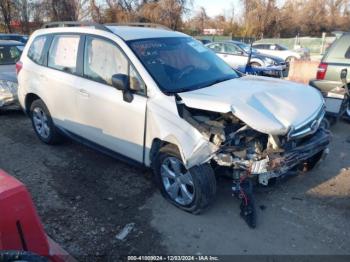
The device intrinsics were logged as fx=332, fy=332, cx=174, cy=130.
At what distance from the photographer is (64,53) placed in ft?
15.6

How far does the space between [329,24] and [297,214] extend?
46472 mm

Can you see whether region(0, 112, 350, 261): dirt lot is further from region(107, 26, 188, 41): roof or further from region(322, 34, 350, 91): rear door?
region(322, 34, 350, 91): rear door

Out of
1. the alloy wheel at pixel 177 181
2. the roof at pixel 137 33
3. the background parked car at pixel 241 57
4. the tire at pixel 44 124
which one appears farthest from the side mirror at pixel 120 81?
the background parked car at pixel 241 57

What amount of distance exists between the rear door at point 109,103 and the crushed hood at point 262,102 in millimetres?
632

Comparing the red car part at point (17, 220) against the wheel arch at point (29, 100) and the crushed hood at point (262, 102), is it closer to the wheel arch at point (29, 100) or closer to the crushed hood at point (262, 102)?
the crushed hood at point (262, 102)

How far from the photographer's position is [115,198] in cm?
390

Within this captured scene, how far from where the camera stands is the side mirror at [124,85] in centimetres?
366

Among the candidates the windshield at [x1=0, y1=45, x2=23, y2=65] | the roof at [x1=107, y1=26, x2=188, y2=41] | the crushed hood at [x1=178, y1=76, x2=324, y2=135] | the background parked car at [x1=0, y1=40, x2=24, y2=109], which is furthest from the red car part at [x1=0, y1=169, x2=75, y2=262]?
the windshield at [x1=0, y1=45, x2=23, y2=65]


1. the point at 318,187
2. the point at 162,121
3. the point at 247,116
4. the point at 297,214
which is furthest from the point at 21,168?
the point at 318,187

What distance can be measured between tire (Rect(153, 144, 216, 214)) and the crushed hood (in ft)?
1.95

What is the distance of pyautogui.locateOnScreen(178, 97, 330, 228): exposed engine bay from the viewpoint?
319 cm

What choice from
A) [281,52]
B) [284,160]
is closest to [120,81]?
[284,160]

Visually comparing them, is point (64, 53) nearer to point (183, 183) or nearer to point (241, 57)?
point (183, 183)

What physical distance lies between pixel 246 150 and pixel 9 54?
7.26 meters
